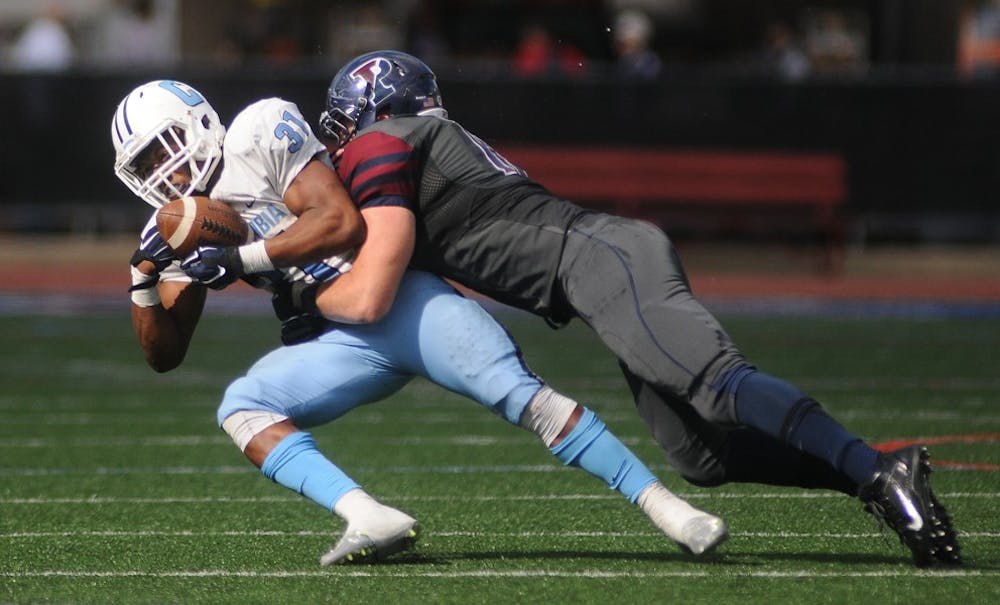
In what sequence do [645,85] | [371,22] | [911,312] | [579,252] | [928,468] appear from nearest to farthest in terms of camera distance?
1. [928,468]
2. [579,252]
3. [911,312]
4. [645,85]
5. [371,22]

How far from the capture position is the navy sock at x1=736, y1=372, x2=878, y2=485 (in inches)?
163

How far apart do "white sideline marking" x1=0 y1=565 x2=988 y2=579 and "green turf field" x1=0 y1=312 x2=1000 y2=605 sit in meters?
0.01

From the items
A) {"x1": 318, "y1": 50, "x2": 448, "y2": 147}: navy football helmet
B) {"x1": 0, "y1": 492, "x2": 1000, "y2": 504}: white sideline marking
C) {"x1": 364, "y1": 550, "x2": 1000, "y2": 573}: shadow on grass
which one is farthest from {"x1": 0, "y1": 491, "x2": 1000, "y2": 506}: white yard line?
{"x1": 318, "y1": 50, "x2": 448, "y2": 147}: navy football helmet

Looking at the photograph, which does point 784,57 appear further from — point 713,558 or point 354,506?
point 354,506

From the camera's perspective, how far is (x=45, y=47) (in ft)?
52.1

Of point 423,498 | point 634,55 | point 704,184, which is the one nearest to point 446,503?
point 423,498

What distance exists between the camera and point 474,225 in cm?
452

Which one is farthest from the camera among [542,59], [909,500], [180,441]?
[542,59]

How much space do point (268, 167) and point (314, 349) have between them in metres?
0.50

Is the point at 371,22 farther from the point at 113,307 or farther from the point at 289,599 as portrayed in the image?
the point at 289,599

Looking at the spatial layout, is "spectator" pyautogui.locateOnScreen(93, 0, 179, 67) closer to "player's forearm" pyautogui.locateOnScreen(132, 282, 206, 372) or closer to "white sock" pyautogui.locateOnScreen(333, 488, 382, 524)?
"player's forearm" pyautogui.locateOnScreen(132, 282, 206, 372)

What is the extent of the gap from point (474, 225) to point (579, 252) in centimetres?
30

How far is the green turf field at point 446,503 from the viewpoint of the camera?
167 inches

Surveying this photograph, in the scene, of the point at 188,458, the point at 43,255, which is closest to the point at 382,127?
the point at 188,458
